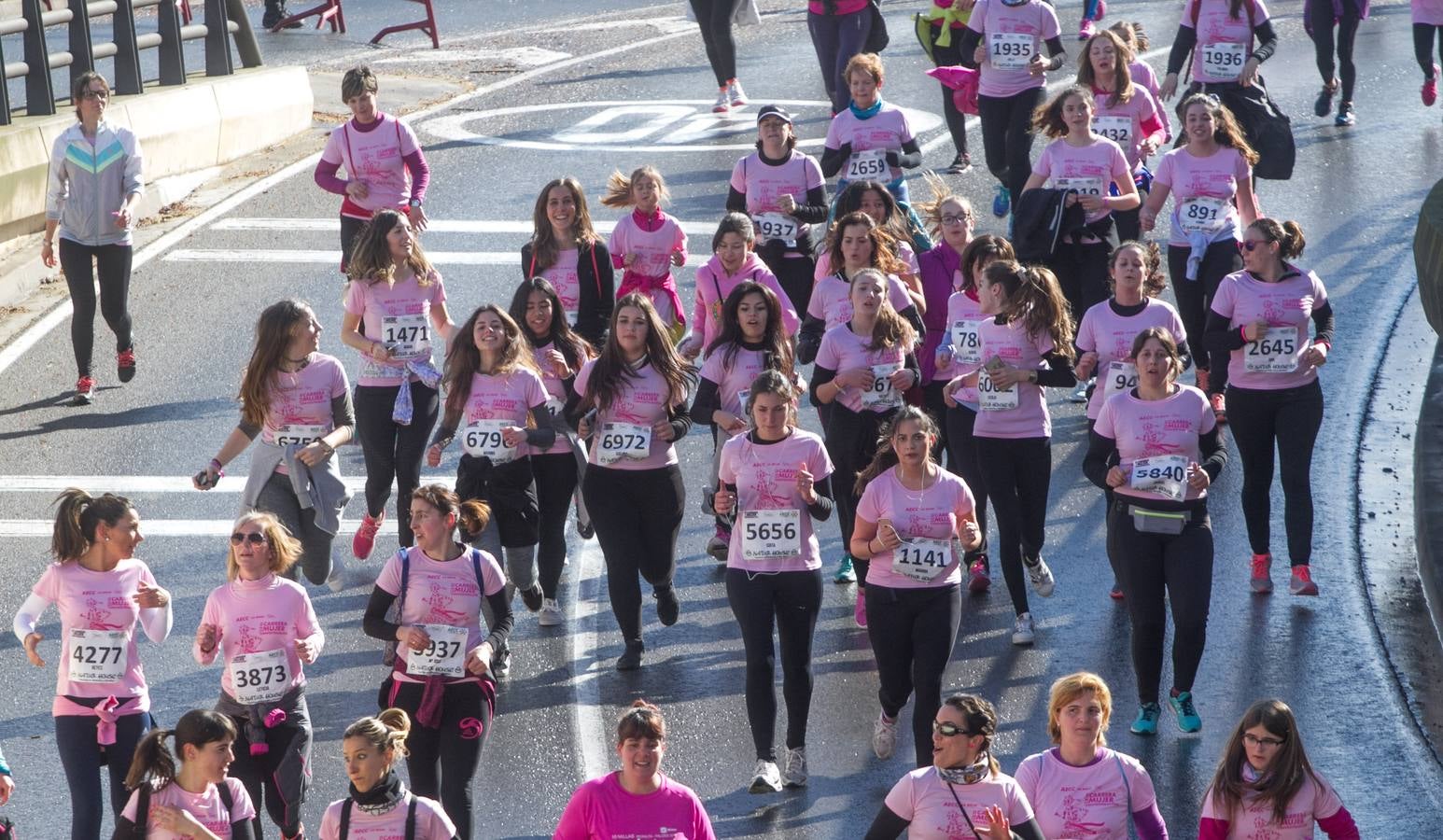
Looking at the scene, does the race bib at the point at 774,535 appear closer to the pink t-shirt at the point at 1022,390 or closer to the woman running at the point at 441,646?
the woman running at the point at 441,646

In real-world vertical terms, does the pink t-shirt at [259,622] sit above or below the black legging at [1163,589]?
above

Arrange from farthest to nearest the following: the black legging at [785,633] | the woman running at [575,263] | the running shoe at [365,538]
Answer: the woman running at [575,263], the running shoe at [365,538], the black legging at [785,633]

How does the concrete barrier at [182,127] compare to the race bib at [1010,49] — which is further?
the concrete barrier at [182,127]

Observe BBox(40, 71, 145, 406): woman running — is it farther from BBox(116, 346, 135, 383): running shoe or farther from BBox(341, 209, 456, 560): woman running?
BBox(341, 209, 456, 560): woman running

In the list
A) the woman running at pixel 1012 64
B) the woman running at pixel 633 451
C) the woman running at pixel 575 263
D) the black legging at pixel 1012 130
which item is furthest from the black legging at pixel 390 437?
the black legging at pixel 1012 130

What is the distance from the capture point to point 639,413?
10.2m

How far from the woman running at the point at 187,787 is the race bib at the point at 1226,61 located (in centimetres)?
1075

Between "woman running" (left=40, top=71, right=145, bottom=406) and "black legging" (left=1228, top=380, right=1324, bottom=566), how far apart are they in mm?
7273

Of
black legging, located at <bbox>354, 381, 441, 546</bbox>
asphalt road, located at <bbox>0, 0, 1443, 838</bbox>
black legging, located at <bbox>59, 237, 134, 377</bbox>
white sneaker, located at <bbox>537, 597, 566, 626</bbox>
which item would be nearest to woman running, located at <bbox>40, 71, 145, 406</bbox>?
black legging, located at <bbox>59, 237, 134, 377</bbox>

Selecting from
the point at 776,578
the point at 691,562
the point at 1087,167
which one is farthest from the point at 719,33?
the point at 776,578

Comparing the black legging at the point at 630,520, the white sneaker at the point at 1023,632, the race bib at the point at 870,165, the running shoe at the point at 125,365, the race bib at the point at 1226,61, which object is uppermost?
the race bib at the point at 1226,61

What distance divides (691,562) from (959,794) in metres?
4.83

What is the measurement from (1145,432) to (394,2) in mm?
21339

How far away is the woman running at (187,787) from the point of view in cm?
732
